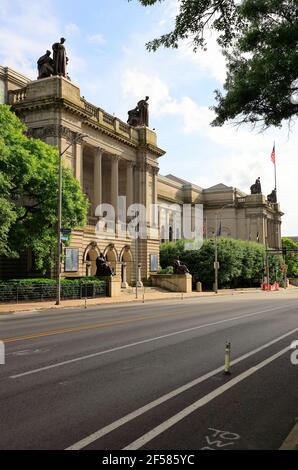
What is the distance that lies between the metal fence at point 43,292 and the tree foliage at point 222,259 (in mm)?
25041

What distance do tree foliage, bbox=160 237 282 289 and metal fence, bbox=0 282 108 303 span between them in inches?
986

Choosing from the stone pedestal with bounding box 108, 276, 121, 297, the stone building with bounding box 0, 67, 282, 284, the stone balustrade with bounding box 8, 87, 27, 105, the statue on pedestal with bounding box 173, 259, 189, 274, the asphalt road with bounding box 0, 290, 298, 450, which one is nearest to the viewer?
the asphalt road with bounding box 0, 290, 298, 450

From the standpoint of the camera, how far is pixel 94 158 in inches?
2260

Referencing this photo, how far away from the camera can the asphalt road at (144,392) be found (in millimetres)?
5742

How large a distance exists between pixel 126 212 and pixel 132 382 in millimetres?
52734

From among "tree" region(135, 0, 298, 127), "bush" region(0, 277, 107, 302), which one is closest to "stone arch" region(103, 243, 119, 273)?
"bush" region(0, 277, 107, 302)

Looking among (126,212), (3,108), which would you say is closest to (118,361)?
(3,108)

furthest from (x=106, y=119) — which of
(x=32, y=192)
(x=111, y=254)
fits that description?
(x=32, y=192)

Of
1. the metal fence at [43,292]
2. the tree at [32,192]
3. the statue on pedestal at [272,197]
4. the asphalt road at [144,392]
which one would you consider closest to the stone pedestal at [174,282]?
the metal fence at [43,292]

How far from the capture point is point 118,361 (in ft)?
34.6

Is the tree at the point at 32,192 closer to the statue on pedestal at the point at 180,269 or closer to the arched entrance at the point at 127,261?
the arched entrance at the point at 127,261

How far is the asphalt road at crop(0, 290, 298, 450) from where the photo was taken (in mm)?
5742

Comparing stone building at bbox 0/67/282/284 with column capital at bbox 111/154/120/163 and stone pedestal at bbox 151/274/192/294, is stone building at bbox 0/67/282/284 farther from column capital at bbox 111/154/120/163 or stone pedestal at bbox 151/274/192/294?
stone pedestal at bbox 151/274/192/294

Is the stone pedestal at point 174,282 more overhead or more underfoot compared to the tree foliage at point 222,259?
more underfoot
